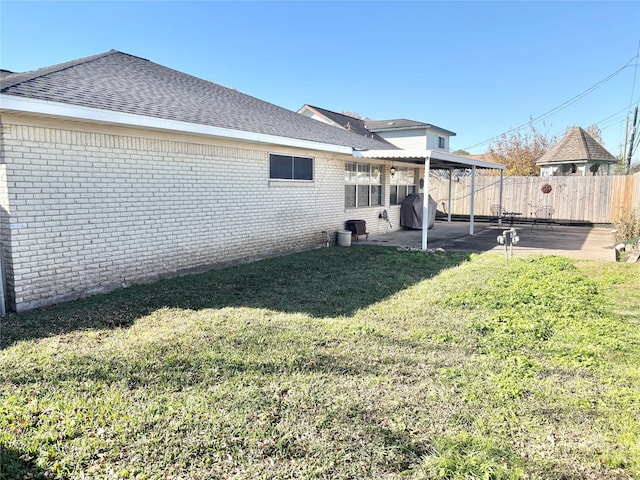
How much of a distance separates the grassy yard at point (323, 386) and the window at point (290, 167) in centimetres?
451

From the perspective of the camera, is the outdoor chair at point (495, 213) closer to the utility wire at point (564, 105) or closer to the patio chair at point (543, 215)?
the patio chair at point (543, 215)

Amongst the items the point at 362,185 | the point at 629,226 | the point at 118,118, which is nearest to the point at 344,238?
the point at 362,185

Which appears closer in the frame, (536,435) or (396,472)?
(396,472)

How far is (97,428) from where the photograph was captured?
2926 mm

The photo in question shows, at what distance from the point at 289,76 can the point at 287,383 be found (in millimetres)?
30438

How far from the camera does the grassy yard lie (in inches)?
104

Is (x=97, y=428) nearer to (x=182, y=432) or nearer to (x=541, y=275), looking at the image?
(x=182, y=432)

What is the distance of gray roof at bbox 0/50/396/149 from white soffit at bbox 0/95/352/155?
0.33 feet

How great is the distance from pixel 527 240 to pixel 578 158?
11.6m

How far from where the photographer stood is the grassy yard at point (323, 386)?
263cm

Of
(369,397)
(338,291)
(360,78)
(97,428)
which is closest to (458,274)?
(338,291)

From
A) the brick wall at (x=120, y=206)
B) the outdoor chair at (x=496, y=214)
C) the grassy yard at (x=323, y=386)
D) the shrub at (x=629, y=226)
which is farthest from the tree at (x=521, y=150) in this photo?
the grassy yard at (x=323, y=386)

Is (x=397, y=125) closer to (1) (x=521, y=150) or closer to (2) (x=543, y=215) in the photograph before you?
(1) (x=521, y=150)

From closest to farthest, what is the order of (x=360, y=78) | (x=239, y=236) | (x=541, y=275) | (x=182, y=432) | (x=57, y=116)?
(x=182, y=432), (x=57, y=116), (x=541, y=275), (x=239, y=236), (x=360, y=78)
